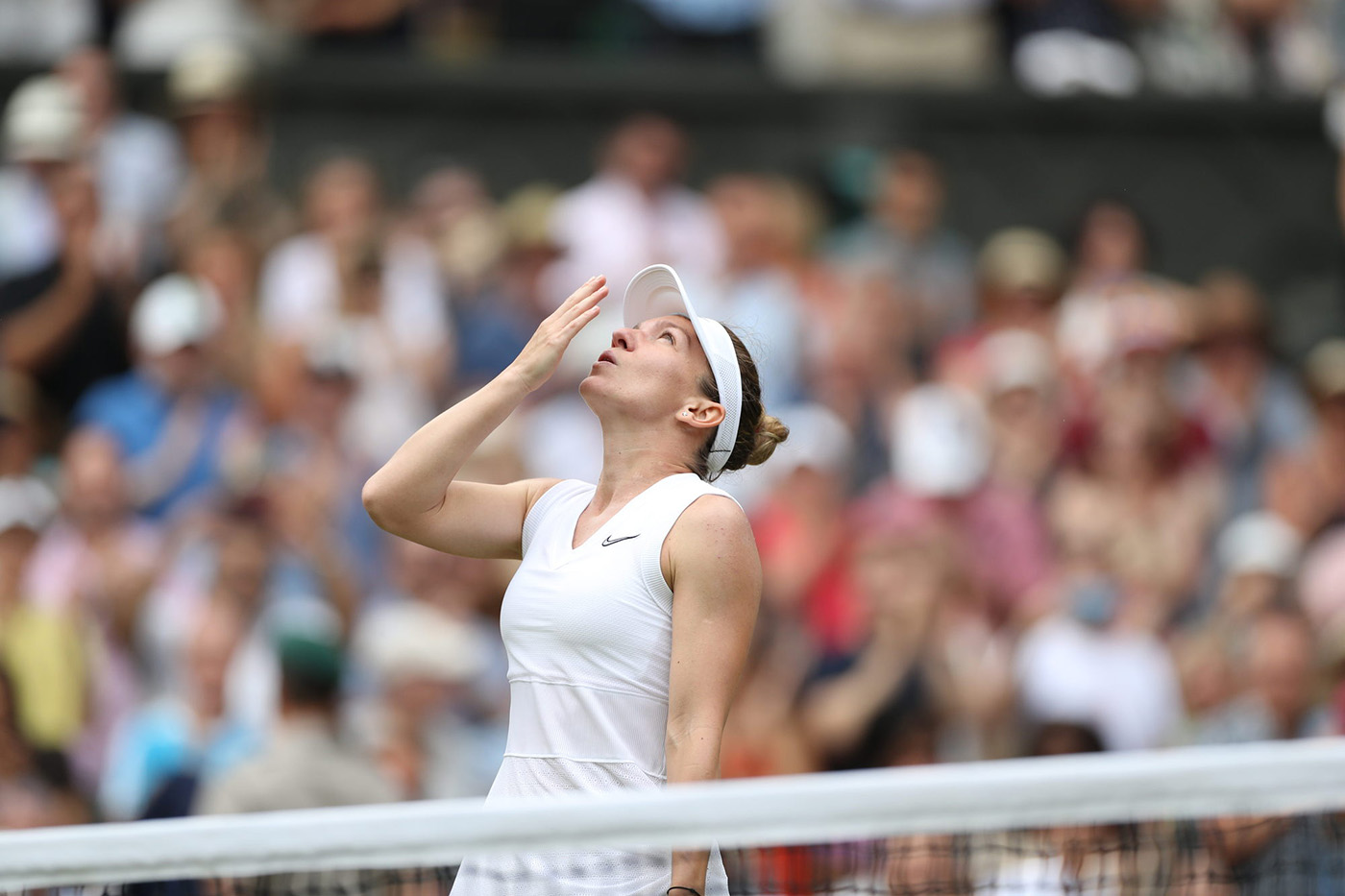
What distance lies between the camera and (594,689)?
3.86m

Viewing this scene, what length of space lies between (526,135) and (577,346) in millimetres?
2552

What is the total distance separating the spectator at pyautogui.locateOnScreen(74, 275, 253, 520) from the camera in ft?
26.8

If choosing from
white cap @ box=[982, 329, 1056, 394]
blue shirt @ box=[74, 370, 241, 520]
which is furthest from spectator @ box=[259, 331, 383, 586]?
white cap @ box=[982, 329, 1056, 394]

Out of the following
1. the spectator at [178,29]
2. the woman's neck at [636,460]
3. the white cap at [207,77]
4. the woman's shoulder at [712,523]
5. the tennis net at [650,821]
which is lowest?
the tennis net at [650,821]

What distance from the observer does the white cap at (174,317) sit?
8398 mm

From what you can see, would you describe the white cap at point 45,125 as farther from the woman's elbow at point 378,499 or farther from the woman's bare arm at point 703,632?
the woman's bare arm at point 703,632

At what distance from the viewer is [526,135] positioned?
10.9 meters

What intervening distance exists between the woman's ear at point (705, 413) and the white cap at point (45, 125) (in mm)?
5870

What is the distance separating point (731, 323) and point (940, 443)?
145cm

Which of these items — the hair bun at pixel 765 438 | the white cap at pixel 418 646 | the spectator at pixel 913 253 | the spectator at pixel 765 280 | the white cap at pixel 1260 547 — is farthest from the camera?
the spectator at pixel 913 253

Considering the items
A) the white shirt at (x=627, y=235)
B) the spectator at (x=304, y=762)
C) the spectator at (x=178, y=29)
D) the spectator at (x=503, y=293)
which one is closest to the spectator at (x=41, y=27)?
the spectator at (x=178, y=29)

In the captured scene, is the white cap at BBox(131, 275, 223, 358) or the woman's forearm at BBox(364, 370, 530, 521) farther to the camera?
the white cap at BBox(131, 275, 223, 358)

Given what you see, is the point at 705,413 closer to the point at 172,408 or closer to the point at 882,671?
the point at 882,671

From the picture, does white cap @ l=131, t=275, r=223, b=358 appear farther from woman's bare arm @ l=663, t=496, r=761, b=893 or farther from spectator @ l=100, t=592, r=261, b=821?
woman's bare arm @ l=663, t=496, r=761, b=893
